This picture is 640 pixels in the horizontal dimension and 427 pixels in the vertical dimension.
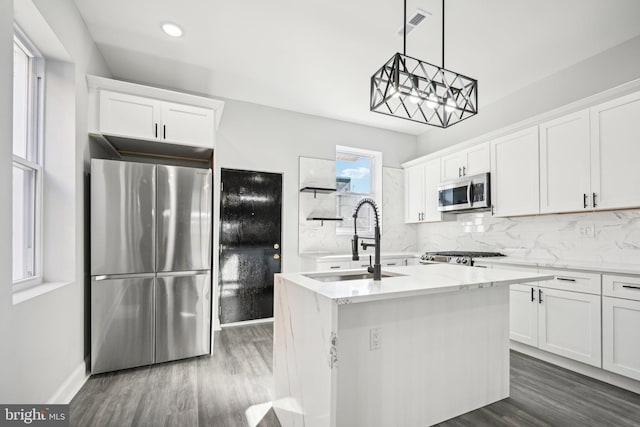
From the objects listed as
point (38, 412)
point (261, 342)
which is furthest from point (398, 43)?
point (38, 412)

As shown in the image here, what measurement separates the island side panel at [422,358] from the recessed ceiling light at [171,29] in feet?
8.79

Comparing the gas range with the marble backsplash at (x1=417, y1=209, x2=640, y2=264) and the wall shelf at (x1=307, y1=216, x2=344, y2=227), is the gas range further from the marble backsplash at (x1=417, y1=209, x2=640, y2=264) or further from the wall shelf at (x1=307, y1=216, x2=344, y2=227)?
the wall shelf at (x1=307, y1=216, x2=344, y2=227)

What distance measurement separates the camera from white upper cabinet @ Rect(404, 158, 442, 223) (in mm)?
4559

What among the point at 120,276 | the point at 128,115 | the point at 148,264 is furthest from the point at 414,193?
the point at 120,276

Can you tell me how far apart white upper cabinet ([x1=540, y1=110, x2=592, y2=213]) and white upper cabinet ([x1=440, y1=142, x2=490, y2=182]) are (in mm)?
687

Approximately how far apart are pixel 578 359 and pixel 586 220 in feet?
4.34

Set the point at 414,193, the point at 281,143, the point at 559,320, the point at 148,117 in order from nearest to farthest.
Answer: the point at 559,320 → the point at 148,117 → the point at 281,143 → the point at 414,193

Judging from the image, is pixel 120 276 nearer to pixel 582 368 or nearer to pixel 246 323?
pixel 246 323

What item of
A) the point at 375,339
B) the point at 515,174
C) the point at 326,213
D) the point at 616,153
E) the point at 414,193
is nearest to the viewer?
the point at 375,339

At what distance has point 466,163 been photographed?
4047mm

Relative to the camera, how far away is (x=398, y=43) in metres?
2.81

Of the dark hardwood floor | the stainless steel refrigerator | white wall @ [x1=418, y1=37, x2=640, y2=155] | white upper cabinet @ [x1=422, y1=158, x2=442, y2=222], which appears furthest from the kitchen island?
white upper cabinet @ [x1=422, y1=158, x2=442, y2=222]

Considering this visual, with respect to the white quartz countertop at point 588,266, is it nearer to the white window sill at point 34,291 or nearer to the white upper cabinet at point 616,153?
the white upper cabinet at point 616,153

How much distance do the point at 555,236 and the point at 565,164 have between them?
0.80 meters
